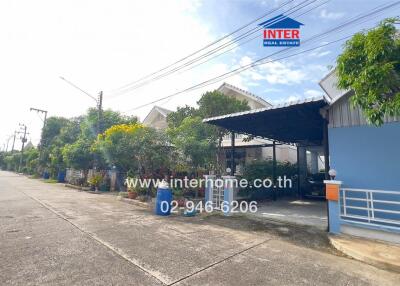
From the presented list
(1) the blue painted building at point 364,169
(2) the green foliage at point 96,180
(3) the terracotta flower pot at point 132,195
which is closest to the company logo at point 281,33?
(1) the blue painted building at point 364,169

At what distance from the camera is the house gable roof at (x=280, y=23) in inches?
320

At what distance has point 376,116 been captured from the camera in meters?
4.55

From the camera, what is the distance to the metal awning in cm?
733

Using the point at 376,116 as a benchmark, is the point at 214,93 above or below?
above

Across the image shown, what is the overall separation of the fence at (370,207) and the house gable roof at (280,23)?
6.09 m

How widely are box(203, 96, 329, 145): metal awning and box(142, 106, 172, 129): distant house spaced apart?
51.6 feet

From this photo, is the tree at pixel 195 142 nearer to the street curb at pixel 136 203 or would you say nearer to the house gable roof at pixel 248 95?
the street curb at pixel 136 203

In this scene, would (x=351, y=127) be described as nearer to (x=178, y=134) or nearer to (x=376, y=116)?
(x=376, y=116)

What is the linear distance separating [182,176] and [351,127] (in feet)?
25.9

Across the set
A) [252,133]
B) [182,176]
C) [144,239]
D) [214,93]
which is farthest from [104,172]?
[144,239]

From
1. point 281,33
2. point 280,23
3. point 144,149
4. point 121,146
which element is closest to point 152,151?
point 144,149

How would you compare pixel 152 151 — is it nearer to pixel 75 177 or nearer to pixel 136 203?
pixel 136 203

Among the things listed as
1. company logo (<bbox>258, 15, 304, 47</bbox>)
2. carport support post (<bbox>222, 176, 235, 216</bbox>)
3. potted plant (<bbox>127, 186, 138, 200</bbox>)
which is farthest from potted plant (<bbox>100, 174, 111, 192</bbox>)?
company logo (<bbox>258, 15, 304, 47</bbox>)

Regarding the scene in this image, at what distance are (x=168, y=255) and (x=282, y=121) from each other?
7.23 m
